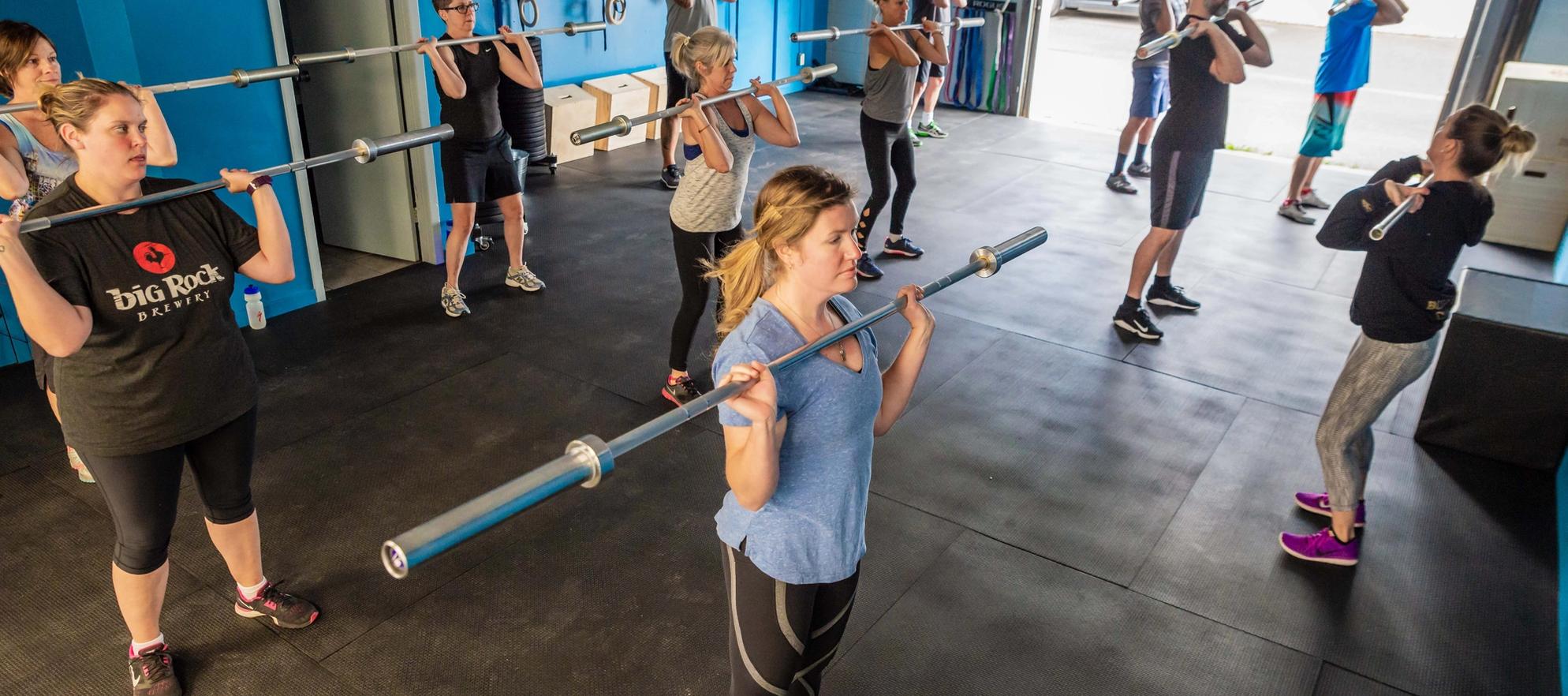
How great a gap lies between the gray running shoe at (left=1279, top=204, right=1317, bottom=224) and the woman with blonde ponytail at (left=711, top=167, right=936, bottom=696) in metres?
5.46

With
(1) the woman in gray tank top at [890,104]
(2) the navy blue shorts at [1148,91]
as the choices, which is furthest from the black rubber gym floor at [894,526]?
(2) the navy blue shorts at [1148,91]

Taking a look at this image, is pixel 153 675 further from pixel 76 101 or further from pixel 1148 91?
pixel 1148 91

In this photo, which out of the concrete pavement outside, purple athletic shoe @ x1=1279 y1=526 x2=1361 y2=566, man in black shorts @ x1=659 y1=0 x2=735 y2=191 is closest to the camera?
purple athletic shoe @ x1=1279 y1=526 x2=1361 y2=566

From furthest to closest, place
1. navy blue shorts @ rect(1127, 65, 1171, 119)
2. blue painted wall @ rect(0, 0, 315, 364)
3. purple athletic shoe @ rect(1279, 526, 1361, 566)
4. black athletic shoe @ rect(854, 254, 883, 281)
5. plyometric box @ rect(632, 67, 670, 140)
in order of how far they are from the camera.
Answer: plyometric box @ rect(632, 67, 670, 140)
navy blue shorts @ rect(1127, 65, 1171, 119)
black athletic shoe @ rect(854, 254, 883, 281)
blue painted wall @ rect(0, 0, 315, 364)
purple athletic shoe @ rect(1279, 526, 1361, 566)

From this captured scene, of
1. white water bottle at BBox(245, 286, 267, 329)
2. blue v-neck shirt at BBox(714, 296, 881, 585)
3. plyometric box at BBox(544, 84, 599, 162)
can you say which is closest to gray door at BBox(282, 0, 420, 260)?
white water bottle at BBox(245, 286, 267, 329)

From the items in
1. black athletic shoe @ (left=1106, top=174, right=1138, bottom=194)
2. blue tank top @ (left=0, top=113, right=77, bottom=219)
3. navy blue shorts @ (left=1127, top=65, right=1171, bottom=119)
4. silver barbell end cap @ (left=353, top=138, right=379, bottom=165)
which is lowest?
black athletic shoe @ (left=1106, top=174, right=1138, bottom=194)

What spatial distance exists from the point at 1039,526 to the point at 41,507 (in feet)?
10.6

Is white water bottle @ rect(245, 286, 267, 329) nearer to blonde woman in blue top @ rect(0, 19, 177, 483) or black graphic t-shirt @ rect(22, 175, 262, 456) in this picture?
blonde woman in blue top @ rect(0, 19, 177, 483)

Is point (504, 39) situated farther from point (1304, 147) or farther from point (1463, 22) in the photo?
point (1463, 22)

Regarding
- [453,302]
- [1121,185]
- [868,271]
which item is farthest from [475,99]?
[1121,185]

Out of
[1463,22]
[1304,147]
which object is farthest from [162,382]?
[1463,22]

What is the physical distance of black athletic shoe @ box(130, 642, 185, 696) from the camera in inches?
98.9

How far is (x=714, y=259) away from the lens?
3896mm

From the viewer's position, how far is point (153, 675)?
2523 mm
